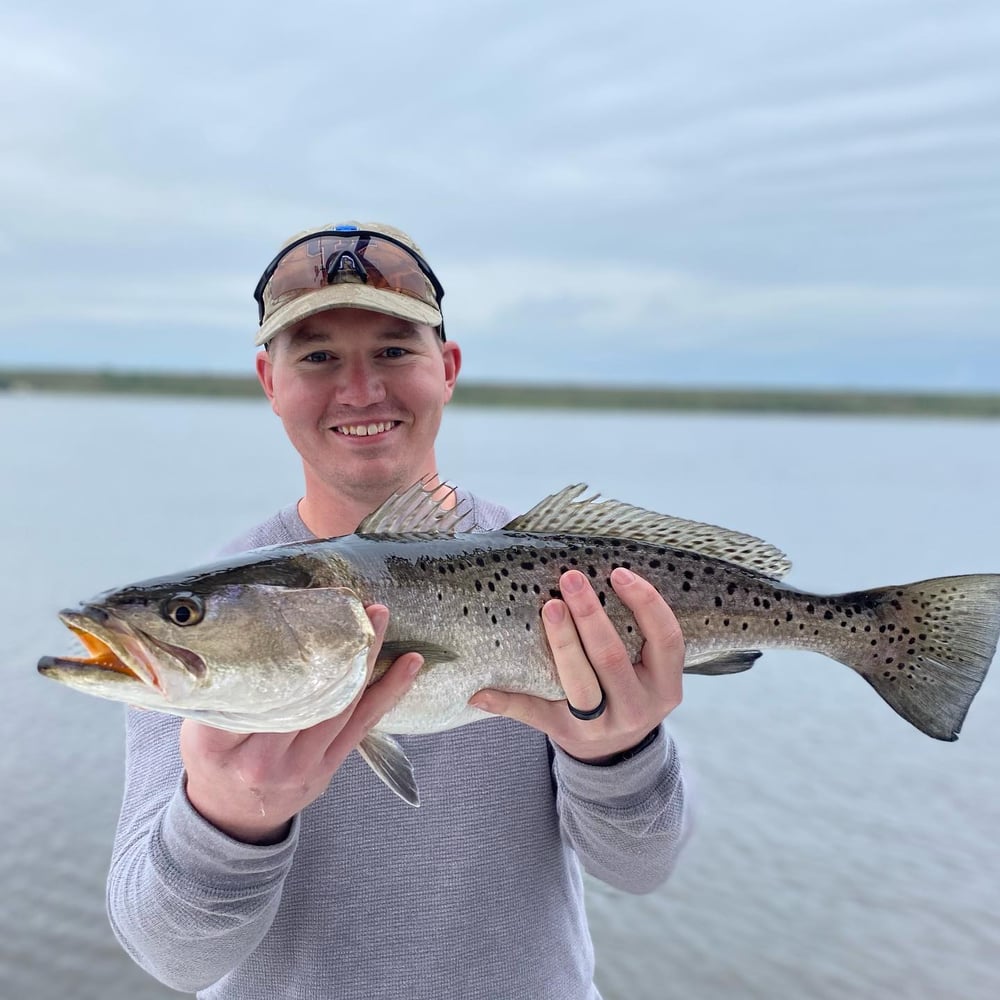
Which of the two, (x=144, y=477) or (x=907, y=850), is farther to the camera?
(x=144, y=477)

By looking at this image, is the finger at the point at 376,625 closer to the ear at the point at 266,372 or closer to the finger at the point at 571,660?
the finger at the point at 571,660

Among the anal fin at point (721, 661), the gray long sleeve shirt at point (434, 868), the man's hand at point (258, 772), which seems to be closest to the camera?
the man's hand at point (258, 772)

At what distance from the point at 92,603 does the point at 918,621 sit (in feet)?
8.94

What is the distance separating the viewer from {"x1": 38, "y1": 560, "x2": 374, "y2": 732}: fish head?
8.16ft

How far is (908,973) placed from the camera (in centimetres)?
750

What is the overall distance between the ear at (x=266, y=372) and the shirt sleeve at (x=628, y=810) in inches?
74.0

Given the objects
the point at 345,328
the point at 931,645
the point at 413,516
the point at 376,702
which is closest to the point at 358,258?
the point at 345,328

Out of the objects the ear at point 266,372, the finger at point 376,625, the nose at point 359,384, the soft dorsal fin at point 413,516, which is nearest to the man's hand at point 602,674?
the finger at point 376,625

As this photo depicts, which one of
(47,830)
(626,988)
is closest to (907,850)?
(626,988)

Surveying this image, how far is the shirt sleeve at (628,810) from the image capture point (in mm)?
2996

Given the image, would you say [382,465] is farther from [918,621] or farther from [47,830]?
[47,830]

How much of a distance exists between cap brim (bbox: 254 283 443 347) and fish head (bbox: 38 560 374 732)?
1.03m

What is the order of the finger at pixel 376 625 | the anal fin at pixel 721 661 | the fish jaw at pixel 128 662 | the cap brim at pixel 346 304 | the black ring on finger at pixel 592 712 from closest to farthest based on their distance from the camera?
the fish jaw at pixel 128 662 < the finger at pixel 376 625 < the black ring on finger at pixel 592 712 < the anal fin at pixel 721 661 < the cap brim at pixel 346 304

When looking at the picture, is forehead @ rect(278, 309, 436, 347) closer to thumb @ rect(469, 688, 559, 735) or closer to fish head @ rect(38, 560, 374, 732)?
fish head @ rect(38, 560, 374, 732)
